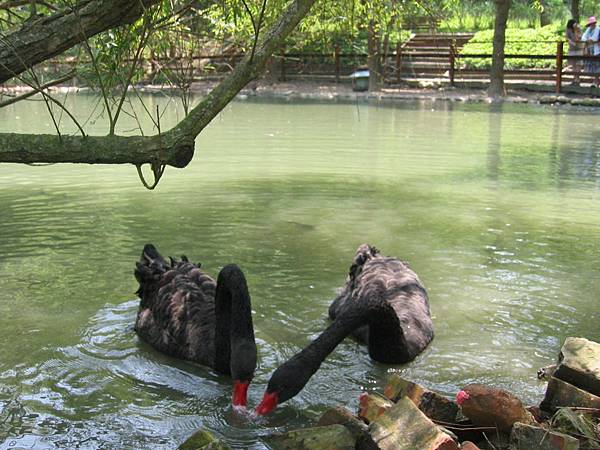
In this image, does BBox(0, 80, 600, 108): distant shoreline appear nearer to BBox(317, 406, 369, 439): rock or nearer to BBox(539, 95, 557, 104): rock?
BBox(539, 95, 557, 104): rock

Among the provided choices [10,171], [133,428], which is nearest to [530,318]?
[133,428]

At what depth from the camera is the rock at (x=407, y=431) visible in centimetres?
294

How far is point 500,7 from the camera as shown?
2197cm

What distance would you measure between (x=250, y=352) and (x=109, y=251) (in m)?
3.24

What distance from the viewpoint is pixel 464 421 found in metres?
3.43

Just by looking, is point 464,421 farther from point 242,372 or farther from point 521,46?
point 521,46

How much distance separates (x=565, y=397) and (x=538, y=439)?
57 cm

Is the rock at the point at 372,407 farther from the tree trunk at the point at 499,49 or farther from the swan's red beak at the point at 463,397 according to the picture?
the tree trunk at the point at 499,49

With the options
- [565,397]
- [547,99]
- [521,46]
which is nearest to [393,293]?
[565,397]

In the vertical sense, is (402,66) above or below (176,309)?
above

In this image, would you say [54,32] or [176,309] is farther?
[176,309]

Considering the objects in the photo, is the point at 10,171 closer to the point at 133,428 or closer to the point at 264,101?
the point at 133,428

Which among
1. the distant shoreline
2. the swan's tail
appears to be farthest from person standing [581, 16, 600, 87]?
the swan's tail

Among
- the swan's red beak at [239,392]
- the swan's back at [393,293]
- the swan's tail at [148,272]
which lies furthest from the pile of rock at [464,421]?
the swan's tail at [148,272]
